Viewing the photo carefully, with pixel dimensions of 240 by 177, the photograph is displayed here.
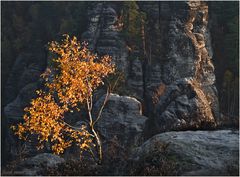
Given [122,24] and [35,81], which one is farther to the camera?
[35,81]

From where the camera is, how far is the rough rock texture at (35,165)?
739 inches

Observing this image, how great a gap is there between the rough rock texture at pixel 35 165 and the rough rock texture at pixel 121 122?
2991cm

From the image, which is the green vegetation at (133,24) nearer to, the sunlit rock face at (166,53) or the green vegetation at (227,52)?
the sunlit rock face at (166,53)

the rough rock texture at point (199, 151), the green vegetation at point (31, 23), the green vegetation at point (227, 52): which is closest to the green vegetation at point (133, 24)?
the green vegetation at point (31, 23)

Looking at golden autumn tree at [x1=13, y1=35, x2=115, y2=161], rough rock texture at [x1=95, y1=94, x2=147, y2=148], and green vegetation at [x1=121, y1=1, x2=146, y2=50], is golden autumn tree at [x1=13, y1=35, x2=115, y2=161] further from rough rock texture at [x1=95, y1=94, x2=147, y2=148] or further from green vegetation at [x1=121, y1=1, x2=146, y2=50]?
green vegetation at [x1=121, y1=1, x2=146, y2=50]

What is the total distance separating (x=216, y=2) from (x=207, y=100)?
76.6 ft

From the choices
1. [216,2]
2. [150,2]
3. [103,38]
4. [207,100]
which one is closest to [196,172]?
[207,100]

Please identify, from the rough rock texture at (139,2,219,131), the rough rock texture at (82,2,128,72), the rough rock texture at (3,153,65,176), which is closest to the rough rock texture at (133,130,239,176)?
the rough rock texture at (3,153,65,176)

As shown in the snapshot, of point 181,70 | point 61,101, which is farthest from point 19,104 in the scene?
point 61,101

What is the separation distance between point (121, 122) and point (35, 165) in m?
32.2

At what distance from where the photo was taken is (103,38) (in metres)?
62.2

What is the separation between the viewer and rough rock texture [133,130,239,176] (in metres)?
16.0

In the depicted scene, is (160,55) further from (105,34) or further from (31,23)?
(31,23)

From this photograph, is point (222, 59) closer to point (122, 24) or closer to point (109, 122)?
point (122, 24)
